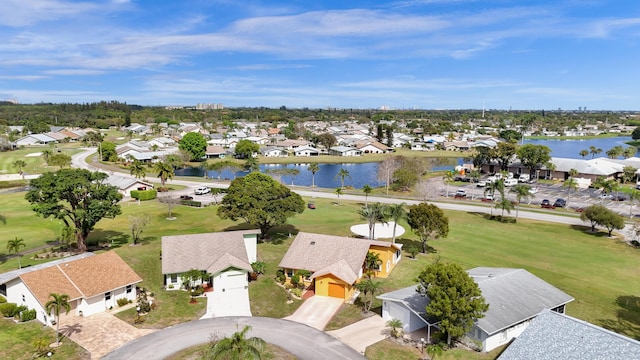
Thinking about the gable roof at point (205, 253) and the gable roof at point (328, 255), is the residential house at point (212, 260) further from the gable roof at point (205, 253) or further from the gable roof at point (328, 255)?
the gable roof at point (328, 255)

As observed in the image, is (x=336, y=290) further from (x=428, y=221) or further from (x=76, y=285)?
(x=76, y=285)

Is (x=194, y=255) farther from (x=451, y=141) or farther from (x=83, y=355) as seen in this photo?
(x=451, y=141)

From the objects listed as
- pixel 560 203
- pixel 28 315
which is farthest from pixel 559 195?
pixel 28 315

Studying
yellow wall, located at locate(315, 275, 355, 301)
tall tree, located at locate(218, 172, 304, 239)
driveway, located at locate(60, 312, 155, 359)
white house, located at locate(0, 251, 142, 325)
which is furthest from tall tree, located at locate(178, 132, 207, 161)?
driveway, located at locate(60, 312, 155, 359)

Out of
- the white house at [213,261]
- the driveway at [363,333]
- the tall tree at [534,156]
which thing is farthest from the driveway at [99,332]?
the tall tree at [534,156]

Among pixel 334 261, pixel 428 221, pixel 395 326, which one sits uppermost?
pixel 428 221

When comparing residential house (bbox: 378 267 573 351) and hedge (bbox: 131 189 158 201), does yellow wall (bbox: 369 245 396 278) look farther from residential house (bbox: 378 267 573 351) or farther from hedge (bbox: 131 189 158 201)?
hedge (bbox: 131 189 158 201)
